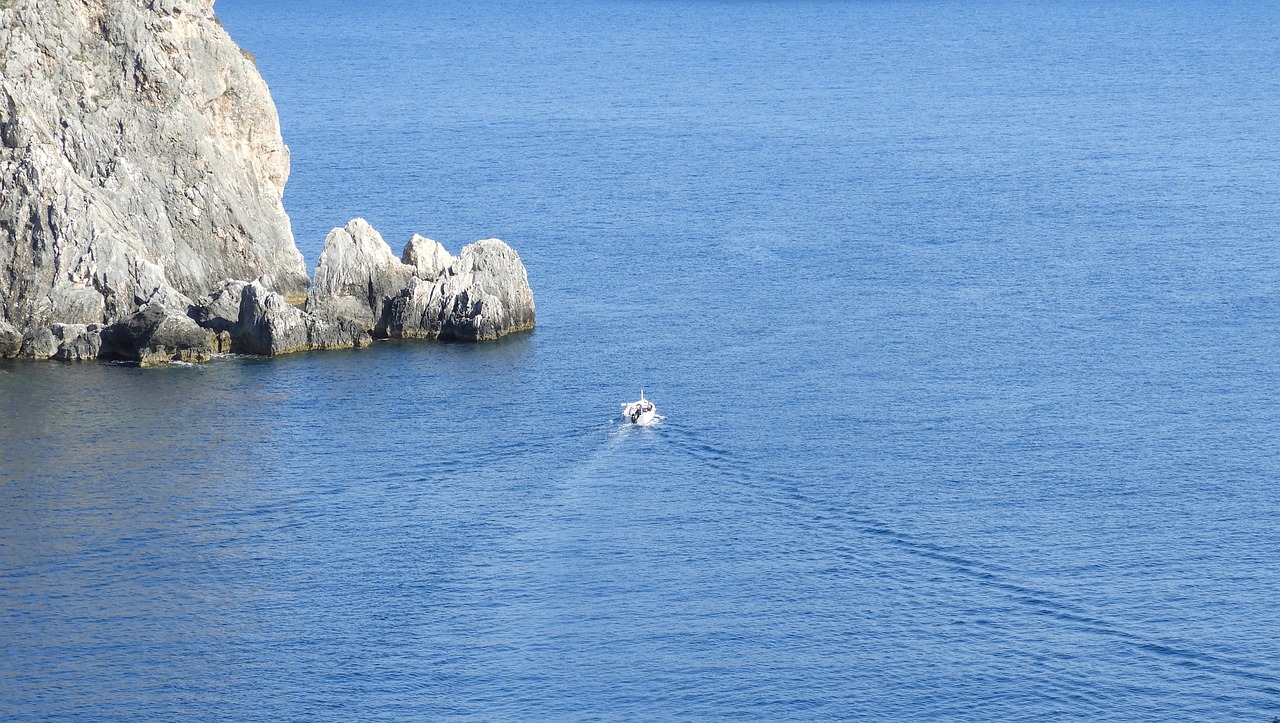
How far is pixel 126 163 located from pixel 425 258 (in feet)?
75.6

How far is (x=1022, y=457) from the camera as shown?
118500mm

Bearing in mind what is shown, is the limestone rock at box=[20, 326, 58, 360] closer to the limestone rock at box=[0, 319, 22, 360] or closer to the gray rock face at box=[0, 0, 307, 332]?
the limestone rock at box=[0, 319, 22, 360]

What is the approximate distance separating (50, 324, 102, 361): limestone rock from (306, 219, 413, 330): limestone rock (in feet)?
49.6

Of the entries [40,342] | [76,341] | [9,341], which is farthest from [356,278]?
[9,341]

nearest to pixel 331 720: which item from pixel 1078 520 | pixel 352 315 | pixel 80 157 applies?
pixel 1078 520

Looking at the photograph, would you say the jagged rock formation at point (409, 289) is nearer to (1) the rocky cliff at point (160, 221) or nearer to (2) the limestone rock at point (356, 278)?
(2) the limestone rock at point (356, 278)

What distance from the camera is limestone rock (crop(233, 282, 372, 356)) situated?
135375 millimetres

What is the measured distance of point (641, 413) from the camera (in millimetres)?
122938

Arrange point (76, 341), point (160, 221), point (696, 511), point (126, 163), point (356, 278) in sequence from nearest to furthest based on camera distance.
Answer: point (696, 511) < point (76, 341) < point (356, 278) < point (160, 221) < point (126, 163)

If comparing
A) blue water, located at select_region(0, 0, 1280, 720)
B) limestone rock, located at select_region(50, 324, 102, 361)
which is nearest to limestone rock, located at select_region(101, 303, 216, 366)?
limestone rock, located at select_region(50, 324, 102, 361)

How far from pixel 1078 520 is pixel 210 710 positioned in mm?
48896

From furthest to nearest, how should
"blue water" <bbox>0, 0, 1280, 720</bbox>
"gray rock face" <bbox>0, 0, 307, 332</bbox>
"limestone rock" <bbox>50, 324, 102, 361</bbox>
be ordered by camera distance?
"gray rock face" <bbox>0, 0, 307, 332</bbox>
"limestone rock" <bbox>50, 324, 102, 361</bbox>
"blue water" <bbox>0, 0, 1280, 720</bbox>

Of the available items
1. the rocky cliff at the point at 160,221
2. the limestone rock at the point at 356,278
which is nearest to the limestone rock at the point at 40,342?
the rocky cliff at the point at 160,221

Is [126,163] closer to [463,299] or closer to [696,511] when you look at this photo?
[463,299]
